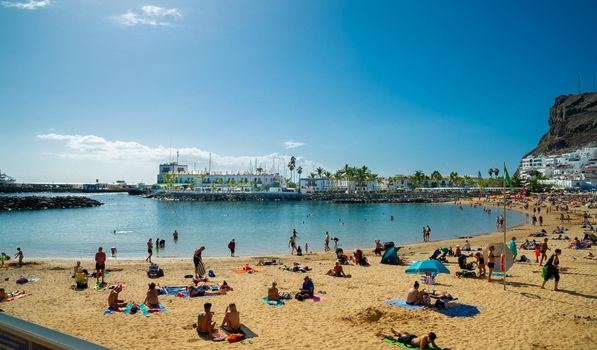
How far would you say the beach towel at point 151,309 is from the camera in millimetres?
11415

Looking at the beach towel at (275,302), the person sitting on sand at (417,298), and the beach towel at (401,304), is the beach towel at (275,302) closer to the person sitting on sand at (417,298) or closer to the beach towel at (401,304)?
the beach towel at (401,304)

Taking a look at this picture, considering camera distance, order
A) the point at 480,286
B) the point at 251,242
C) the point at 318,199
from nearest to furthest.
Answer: the point at 480,286
the point at 251,242
the point at 318,199

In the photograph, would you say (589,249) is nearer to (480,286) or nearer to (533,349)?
Result: (480,286)

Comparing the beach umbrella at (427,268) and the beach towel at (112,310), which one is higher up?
the beach umbrella at (427,268)

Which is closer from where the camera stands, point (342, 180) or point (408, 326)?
point (408, 326)

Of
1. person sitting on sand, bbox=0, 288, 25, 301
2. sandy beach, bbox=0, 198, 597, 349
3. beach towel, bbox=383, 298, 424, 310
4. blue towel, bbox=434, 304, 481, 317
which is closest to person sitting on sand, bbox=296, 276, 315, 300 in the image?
sandy beach, bbox=0, 198, 597, 349

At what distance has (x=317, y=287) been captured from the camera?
14688mm

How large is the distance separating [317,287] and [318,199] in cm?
11184

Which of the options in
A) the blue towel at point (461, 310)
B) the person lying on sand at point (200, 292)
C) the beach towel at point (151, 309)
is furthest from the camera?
the person lying on sand at point (200, 292)

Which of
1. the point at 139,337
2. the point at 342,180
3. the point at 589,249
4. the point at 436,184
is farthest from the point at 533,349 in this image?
the point at 436,184

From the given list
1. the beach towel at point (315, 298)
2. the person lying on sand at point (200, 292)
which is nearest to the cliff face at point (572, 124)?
the beach towel at point (315, 298)

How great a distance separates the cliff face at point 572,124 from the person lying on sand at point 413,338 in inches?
7882

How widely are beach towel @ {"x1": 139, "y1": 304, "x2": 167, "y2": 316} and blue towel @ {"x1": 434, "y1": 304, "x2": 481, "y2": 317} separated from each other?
8318 mm

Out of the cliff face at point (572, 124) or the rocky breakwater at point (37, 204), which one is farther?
the cliff face at point (572, 124)
